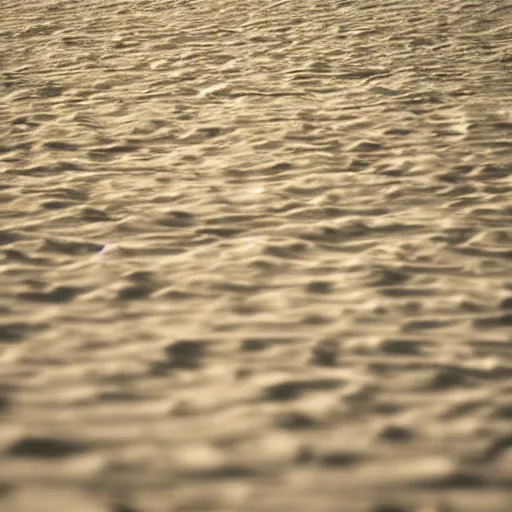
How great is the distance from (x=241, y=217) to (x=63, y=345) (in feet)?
4.43

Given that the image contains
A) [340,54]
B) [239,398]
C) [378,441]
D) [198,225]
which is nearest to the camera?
[378,441]

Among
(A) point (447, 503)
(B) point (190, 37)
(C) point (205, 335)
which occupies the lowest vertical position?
(A) point (447, 503)

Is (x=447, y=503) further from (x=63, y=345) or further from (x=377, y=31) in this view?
(x=377, y=31)

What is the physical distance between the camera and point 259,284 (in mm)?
3348

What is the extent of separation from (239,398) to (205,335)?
1.40 ft

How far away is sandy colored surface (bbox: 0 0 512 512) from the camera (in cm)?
229

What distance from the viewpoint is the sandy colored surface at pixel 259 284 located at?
2291 millimetres

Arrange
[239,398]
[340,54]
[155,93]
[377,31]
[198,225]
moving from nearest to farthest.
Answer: [239,398]
[198,225]
[155,93]
[340,54]
[377,31]

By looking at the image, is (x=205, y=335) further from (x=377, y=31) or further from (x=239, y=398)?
(x=377, y=31)

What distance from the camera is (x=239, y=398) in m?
2.60

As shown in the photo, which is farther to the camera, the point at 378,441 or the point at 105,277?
the point at 105,277

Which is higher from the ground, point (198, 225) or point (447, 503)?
point (198, 225)

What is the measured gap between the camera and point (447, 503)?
7.08 feet

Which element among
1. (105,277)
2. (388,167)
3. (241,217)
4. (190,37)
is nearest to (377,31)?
(190,37)
